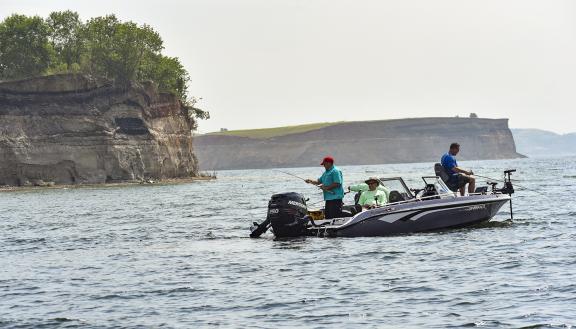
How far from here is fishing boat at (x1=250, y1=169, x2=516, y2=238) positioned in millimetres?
22703

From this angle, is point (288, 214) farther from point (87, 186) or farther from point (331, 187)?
point (87, 186)

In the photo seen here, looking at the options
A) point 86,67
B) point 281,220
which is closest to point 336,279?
point 281,220

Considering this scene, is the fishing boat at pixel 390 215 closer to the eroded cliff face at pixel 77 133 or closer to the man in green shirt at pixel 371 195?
the man in green shirt at pixel 371 195

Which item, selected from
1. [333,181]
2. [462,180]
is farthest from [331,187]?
[462,180]

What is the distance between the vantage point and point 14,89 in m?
92.4

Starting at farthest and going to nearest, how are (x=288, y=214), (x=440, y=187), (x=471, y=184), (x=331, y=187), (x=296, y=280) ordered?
(x=471, y=184)
(x=440, y=187)
(x=331, y=187)
(x=288, y=214)
(x=296, y=280)

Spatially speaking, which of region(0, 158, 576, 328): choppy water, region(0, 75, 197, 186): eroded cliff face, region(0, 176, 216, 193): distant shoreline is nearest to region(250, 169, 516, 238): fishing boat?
region(0, 158, 576, 328): choppy water

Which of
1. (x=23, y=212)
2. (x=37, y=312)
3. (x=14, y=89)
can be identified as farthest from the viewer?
(x=14, y=89)

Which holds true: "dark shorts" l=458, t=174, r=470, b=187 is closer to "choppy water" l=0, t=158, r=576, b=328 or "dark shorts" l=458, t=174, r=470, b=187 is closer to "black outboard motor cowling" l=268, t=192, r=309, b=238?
"choppy water" l=0, t=158, r=576, b=328

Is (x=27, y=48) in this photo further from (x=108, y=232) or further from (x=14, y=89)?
(x=108, y=232)

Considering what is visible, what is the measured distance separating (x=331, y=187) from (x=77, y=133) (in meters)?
72.8

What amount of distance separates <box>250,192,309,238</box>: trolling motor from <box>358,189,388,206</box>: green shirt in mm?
1545

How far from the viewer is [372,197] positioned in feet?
76.9

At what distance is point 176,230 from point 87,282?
12.2 meters
